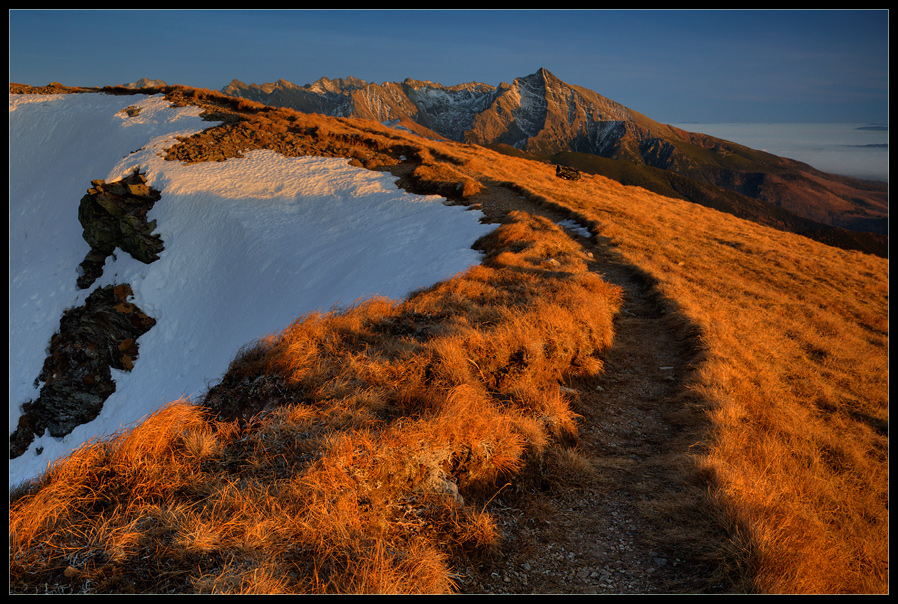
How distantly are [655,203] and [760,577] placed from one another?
3313 centimetres

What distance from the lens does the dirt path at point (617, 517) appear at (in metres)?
3.46

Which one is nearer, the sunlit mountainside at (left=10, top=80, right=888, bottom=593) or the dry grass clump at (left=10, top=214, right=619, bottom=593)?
the dry grass clump at (left=10, top=214, right=619, bottom=593)

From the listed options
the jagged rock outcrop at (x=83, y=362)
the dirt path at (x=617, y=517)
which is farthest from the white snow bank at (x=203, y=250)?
the dirt path at (x=617, y=517)

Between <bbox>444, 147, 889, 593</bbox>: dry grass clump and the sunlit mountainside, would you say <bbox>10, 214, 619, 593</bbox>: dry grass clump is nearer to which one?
the sunlit mountainside

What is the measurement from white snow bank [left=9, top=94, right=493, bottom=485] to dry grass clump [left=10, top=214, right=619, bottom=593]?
5205 millimetres

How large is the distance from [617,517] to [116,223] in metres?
22.8

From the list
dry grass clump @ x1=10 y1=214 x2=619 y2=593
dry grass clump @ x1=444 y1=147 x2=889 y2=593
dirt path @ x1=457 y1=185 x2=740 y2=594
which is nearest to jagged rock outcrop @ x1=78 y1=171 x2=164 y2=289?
dry grass clump @ x1=10 y1=214 x2=619 y2=593

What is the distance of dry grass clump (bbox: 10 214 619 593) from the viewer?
2.82 metres

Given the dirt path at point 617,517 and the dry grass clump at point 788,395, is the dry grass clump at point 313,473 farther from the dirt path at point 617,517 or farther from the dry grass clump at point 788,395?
the dry grass clump at point 788,395

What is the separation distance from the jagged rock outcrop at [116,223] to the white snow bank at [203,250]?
476mm

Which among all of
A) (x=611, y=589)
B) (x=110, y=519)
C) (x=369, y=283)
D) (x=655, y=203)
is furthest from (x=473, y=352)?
(x=655, y=203)

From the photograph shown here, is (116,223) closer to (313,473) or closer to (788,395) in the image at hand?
(313,473)

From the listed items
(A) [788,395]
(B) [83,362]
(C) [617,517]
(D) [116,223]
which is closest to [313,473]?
(C) [617,517]

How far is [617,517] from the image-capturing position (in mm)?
4234
